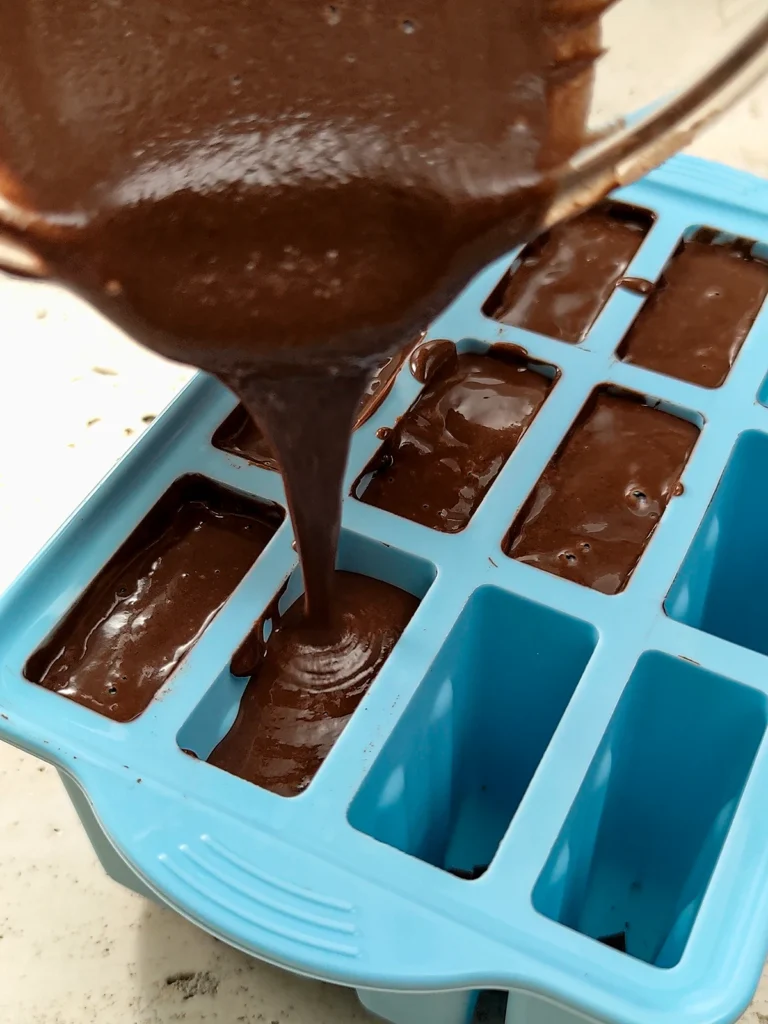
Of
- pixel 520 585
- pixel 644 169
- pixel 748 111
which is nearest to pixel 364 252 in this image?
pixel 644 169

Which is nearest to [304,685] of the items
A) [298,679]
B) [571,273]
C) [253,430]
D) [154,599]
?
[298,679]

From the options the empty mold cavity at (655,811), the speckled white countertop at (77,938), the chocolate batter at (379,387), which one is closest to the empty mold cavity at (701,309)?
the chocolate batter at (379,387)

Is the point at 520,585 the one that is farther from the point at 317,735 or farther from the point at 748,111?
the point at 748,111

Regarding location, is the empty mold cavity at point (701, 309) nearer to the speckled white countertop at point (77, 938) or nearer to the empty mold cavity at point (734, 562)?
the empty mold cavity at point (734, 562)

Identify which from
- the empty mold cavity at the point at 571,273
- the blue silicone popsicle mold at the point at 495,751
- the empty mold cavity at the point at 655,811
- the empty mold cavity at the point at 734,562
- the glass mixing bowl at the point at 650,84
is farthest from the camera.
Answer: the empty mold cavity at the point at 571,273

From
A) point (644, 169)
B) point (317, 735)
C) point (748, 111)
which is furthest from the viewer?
point (748, 111)
